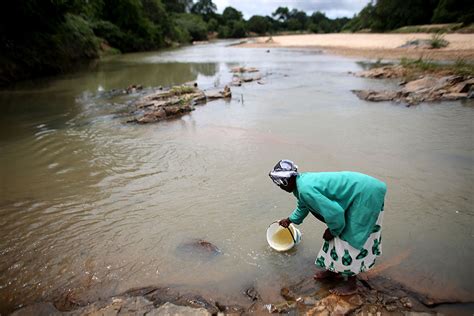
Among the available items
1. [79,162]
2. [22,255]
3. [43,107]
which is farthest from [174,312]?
[43,107]

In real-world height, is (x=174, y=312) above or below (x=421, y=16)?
below

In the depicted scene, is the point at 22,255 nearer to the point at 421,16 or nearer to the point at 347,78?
the point at 347,78

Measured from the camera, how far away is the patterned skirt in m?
2.38

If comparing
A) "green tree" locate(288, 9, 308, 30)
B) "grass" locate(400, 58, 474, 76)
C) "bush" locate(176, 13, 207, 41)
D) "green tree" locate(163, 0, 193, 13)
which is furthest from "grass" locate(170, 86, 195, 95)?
"green tree" locate(288, 9, 308, 30)

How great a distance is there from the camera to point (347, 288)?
102 inches

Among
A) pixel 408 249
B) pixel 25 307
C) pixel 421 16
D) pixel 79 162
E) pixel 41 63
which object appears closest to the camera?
pixel 25 307

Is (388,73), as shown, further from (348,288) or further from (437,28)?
(437,28)

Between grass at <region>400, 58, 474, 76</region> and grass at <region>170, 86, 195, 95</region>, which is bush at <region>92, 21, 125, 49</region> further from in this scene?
grass at <region>400, 58, 474, 76</region>

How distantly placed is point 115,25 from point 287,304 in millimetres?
39670

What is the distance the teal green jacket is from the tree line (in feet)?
47.3

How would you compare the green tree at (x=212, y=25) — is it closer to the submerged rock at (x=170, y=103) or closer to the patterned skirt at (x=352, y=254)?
the submerged rock at (x=170, y=103)

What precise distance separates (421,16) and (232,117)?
37.2 metres

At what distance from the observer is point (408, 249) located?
10.3 ft

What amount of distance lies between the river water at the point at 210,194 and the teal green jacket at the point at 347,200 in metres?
0.81
